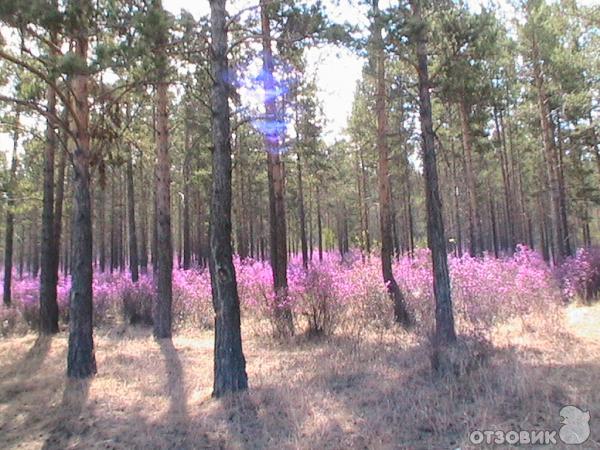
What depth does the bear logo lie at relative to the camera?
413 cm

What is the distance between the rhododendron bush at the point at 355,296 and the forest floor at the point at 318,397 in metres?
1.11

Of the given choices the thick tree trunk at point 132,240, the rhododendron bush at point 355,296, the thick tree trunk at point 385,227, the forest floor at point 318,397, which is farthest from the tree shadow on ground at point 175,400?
the thick tree trunk at point 132,240

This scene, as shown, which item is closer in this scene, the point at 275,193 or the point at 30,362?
the point at 30,362

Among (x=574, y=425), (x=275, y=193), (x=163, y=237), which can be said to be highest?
(x=275, y=193)

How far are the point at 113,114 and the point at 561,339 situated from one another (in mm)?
8460

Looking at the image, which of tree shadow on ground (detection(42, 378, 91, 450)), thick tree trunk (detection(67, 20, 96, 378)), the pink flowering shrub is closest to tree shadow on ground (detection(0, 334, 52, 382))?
A: thick tree trunk (detection(67, 20, 96, 378))

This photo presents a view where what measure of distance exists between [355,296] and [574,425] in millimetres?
5923

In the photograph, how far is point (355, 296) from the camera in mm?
10109

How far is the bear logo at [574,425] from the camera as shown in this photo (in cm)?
413

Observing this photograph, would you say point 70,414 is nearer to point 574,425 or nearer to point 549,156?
point 574,425

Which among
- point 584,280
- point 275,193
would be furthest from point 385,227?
point 584,280

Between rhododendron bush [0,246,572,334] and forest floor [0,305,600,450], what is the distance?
111 cm

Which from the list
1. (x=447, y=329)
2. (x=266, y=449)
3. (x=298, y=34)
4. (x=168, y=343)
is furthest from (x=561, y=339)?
(x=168, y=343)

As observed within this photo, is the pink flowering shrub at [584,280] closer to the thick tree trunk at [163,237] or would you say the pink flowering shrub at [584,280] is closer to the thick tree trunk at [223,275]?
the thick tree trunk at [223,275]
